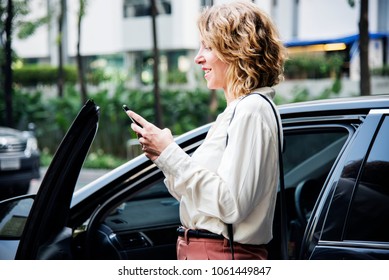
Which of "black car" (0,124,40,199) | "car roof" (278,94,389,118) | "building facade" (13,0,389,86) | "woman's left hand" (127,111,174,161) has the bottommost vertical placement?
"black car" (0,124,40,199)

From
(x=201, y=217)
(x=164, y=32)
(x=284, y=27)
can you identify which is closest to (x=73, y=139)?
(x=201, y=217)

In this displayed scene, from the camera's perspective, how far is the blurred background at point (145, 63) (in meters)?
13.8

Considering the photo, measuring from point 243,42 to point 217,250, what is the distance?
0.62 meters

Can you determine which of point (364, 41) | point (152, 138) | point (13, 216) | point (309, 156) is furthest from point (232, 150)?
point (364, 41)

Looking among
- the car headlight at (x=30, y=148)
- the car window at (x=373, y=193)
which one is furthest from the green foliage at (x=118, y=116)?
the car window at (x=373, y=193)

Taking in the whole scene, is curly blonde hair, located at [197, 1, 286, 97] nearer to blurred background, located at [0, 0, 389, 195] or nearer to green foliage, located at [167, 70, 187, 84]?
blurred background, located at [0, 0, 389, 195]

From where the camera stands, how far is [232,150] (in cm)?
169

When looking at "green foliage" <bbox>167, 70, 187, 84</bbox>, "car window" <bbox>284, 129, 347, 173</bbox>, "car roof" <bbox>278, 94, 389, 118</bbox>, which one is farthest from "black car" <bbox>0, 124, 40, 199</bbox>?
"green foliage" <bbox>167, 70, 187, 84</bbox>

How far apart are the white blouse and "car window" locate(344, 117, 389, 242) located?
0.32 m

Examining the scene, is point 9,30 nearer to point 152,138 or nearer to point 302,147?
point 302,147

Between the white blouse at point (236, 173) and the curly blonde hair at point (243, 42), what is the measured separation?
2.2 inches

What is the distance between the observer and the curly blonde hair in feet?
5.87

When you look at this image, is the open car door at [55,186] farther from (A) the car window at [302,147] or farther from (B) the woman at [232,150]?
(A) the car window at [302,147]
